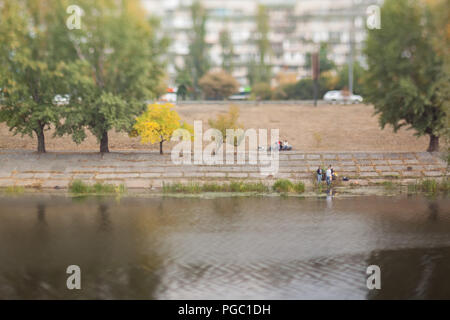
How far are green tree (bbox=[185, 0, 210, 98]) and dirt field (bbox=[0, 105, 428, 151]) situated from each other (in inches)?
828

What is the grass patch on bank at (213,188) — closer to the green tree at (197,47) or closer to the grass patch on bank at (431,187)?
the grass patch on bank at (431,187)

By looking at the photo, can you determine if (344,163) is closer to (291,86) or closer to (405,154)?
(405,154)

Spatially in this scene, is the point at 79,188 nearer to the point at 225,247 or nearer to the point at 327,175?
the point at 225,247

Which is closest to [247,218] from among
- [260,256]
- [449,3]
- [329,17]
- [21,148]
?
[260,256]

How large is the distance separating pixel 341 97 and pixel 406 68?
26.0 metres

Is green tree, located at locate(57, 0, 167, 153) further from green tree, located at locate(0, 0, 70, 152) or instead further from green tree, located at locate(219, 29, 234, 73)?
green tree, located at locate(219, 29, 234, 73)

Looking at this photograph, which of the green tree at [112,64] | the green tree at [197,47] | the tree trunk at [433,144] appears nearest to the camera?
the green tree at [112,64]

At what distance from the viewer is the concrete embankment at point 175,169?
3472cm

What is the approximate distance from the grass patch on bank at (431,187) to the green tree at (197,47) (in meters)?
44.6

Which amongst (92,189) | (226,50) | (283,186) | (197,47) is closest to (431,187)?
(283,186)

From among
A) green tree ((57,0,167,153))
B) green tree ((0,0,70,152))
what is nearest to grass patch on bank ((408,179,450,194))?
green tree ((57,0,167,153))

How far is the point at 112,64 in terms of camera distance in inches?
1439

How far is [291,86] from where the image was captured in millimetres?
72000

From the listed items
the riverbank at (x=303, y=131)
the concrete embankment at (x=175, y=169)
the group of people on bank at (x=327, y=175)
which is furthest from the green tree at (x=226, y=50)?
the group of people on bank at (x=327, y=175)
